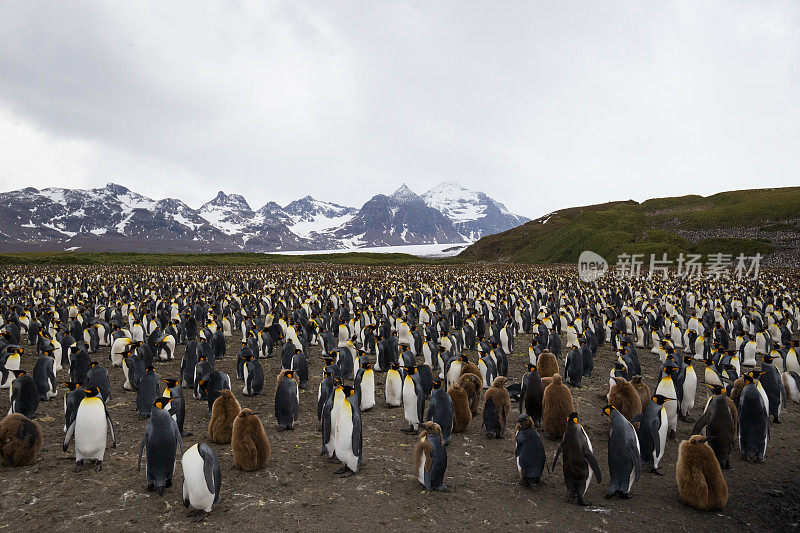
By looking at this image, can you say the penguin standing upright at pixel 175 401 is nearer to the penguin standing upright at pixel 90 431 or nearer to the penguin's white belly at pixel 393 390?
the penguin standing upright at pixel 90 431

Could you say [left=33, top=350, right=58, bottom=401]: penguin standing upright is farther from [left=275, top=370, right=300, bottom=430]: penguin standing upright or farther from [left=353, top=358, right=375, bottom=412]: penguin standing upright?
[left=353, top=358, right=375, bottom=412]: penguin standing upright

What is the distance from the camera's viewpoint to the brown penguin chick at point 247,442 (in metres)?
5.46

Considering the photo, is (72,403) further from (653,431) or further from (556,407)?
(653,431)

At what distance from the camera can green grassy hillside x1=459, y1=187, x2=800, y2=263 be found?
170ft

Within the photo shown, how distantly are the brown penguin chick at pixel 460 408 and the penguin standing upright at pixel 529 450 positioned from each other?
1630 millimetres

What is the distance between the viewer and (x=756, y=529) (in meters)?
4.45

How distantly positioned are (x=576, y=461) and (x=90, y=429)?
5806 mm

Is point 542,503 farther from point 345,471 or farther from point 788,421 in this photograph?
point 788,421

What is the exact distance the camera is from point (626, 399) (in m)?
6.63

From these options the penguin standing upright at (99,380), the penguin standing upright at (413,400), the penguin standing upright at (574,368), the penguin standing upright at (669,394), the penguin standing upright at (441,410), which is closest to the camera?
the penguin standing upright at (441,410)

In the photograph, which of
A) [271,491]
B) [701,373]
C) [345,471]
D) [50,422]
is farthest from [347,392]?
[701,373]

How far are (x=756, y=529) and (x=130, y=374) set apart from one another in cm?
1004

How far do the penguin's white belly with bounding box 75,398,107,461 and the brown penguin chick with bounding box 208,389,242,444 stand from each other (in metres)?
1.35

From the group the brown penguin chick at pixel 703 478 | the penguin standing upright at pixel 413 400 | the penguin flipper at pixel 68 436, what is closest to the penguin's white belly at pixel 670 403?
the brown penguin chick at pixel 703 478
